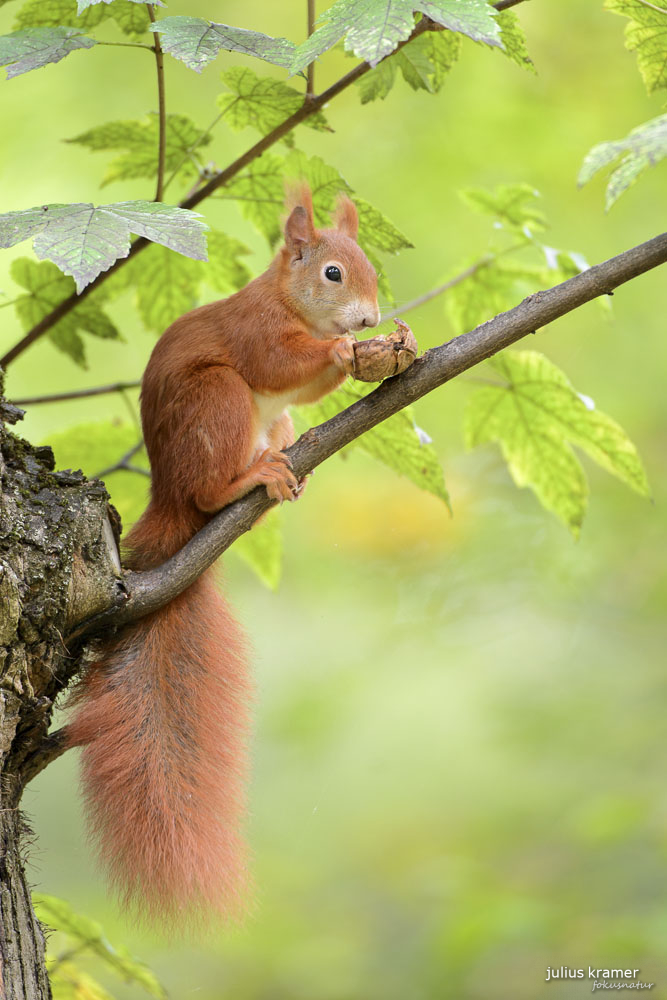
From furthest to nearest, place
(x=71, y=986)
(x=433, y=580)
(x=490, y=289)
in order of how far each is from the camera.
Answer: (x=433, y=580) → (x=490, y=289) → (x=71, y=986)

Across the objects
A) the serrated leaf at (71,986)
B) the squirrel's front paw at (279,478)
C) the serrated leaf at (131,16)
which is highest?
the serrated leaf at (131,16)

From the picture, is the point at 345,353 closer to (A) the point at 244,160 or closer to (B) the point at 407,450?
(B) the point at 407,450

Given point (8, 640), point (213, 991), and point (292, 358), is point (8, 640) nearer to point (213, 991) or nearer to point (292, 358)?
point (292, 358)

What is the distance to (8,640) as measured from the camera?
0.85m

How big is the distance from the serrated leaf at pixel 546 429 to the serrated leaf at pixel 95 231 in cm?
66

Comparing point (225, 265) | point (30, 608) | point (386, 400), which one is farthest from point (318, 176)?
point (30, 608)

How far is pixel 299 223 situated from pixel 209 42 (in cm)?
47

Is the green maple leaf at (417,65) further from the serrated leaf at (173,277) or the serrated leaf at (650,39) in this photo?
the serrated leaf at (173,277)

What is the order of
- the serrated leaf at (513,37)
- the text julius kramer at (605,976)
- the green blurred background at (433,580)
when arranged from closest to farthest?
the serrated leaf at (513,37), the text julius kramer at (605,976), the green blurred background at (433,580)

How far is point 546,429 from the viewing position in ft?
4.25


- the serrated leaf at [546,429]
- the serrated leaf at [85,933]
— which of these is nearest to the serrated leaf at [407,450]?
the serrated leaf at [546,429]

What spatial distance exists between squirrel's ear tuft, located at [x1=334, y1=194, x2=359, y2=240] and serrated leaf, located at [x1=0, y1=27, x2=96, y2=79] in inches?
19.2

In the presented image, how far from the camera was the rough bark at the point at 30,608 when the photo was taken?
0.83 m

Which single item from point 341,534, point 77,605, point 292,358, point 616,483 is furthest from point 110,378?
point 77,605
